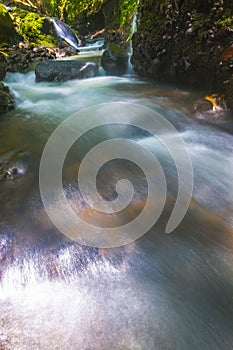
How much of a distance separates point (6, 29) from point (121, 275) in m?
12.4

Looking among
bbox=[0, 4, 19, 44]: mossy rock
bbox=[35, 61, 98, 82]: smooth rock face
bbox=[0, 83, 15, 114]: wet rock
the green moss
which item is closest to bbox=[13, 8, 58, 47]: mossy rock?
bbox=[0, 4, 19, 44]: mossy rock

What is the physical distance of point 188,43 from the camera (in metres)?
Answer: 5.45

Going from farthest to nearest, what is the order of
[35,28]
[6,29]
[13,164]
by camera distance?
1. [35,28]
2. [6,29]
3. [13,164]

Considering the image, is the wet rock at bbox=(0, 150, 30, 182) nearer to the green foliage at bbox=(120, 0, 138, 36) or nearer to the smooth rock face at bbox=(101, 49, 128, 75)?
the smooth rock face at bbox=(101, 49, 128, 75)

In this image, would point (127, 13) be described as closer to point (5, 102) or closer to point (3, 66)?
point (3, 66)

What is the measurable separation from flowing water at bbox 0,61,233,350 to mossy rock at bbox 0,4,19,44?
33.1ft

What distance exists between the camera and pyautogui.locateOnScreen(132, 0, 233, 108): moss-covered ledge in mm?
4719

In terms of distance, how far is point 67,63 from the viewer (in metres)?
8.53

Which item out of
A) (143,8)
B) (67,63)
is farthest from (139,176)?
(67,63)

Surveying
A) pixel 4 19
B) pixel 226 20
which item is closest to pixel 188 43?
pixel 226 20

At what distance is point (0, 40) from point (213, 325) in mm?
12493

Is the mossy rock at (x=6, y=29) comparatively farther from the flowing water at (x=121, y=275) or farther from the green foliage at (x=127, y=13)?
the flowing water at (x=121, y=275)

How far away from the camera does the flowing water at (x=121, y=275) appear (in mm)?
1610

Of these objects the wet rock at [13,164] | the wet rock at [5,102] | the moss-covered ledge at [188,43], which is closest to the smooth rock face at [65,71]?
the moss-covered ledge at [188,43]
